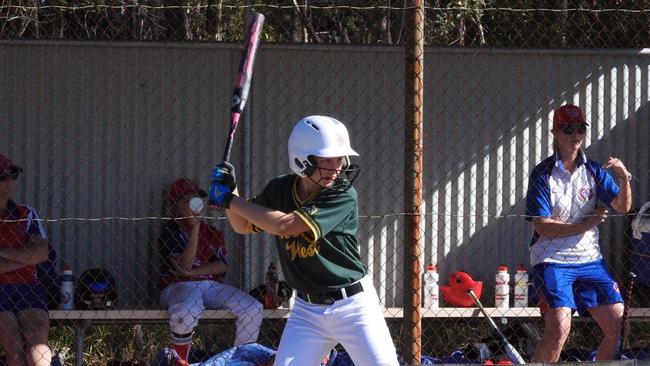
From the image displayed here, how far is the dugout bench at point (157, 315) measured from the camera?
21.8 ft

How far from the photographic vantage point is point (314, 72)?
734 centimetres

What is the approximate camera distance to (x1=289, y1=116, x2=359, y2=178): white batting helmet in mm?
4785

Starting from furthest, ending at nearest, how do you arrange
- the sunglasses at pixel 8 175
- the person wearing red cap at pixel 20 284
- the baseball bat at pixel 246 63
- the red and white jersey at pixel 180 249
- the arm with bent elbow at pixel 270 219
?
the red and white jersey at pixel 180 249 < the sunglasses at pixel 8 175 < the person wearing red cap at pixel 20 284 < the baseball bat at pixel 246 63 < the arm with bent elbow at pixel 270 219

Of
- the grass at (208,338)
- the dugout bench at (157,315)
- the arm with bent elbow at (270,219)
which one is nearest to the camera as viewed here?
the arm with bent elbow at (270,219)

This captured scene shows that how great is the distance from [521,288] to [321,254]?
2648 mm

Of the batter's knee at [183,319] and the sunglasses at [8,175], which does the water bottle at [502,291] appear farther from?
the sunglasses at [8,175]

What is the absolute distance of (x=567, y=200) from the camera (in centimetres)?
650

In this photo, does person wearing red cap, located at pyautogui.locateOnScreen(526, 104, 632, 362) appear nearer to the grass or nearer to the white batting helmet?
the grass

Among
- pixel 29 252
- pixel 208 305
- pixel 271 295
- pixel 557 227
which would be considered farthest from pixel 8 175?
pixel 557 227

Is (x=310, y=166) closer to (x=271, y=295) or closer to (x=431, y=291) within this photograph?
(x=271, y=295)

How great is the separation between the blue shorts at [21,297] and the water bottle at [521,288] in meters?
2.91

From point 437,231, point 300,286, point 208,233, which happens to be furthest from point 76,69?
point 300,286

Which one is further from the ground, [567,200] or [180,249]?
[567,200]

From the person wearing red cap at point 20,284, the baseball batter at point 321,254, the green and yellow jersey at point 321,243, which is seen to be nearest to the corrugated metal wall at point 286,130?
the person wearing red cap at point 20,284
